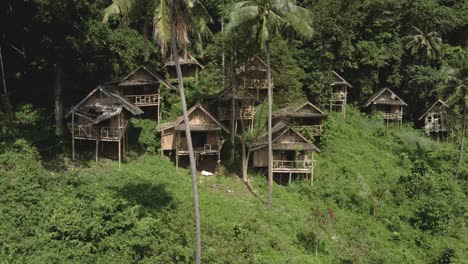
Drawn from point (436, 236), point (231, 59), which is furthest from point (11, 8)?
point (436, 236)

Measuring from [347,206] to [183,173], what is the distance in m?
12.1

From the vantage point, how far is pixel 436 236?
26.6m

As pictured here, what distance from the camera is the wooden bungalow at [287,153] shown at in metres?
30.8

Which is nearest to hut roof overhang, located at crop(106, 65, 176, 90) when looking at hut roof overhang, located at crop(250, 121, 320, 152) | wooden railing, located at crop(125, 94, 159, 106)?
wooden railing, located at crop(125, 94, 159, 106)

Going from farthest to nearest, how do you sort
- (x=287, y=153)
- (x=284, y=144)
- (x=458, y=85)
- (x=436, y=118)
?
(x=436, y=118) → (x=458, y=85) → (x=287, y=153) → (x=284, y=144)

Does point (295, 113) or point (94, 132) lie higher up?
point (295, 113)

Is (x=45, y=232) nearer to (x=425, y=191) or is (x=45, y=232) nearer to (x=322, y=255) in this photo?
(x=322, y=255)

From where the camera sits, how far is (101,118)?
2784 centimetres

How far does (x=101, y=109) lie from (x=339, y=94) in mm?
26939

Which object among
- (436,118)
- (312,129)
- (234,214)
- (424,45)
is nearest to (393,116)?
(436,118)

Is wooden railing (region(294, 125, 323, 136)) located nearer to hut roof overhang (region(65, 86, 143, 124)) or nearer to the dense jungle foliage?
the dense jungle foliage

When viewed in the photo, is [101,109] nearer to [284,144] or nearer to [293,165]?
Result: [284,144]

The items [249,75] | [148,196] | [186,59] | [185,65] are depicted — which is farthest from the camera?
[185,65]

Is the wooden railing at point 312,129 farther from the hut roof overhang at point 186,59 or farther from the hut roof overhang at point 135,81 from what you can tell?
the hut roof overhang at point 186,59
